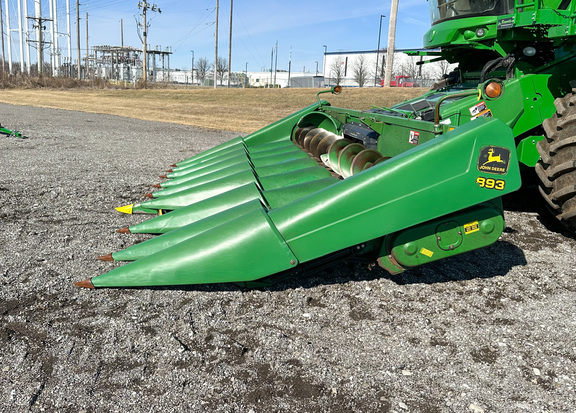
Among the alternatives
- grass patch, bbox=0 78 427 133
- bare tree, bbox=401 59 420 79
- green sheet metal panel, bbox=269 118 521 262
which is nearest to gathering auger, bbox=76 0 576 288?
green sheet metal panel, bbox=269 118 521 262

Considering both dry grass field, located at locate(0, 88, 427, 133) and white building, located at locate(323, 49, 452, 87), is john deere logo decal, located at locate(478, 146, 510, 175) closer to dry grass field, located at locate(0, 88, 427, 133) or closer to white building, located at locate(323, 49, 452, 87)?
dry grass field, located at locate(0, 88, 427, 133)

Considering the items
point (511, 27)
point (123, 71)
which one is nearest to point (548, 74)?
point (511, 27)

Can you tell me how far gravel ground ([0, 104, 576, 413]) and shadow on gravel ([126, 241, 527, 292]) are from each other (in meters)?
0.02

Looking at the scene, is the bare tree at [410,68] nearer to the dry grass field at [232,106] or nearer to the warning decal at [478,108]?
the dry grass field at [232,106]

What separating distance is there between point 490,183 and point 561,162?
1.37 metres

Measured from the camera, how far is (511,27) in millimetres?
4453

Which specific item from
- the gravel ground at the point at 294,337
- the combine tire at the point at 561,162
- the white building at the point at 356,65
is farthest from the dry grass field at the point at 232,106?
the white building at the point at 356,65

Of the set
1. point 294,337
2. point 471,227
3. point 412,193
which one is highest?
point 412,193

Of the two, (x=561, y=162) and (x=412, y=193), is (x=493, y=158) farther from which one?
(x=561, y=162)

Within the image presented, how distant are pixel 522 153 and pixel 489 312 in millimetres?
1926

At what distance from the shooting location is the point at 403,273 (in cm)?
353

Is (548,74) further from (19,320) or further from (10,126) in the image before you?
(10,126)

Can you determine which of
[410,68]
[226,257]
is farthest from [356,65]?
[226,257]

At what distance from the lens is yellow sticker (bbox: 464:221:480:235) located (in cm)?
282
